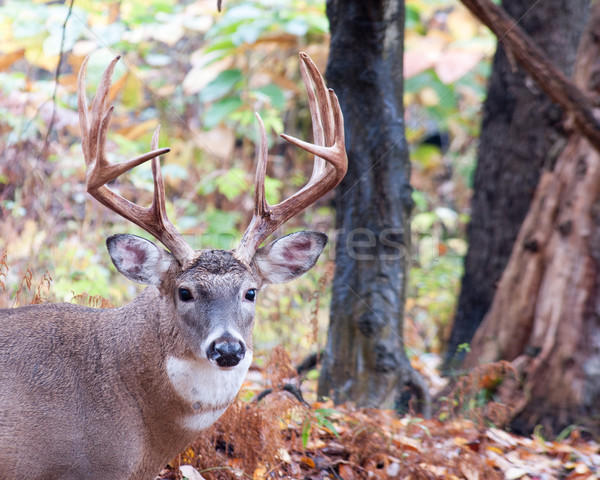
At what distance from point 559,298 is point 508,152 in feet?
6.54

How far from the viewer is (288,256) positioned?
378 centimetres

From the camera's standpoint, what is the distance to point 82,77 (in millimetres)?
3395

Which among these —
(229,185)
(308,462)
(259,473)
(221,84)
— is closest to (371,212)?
(308,462)

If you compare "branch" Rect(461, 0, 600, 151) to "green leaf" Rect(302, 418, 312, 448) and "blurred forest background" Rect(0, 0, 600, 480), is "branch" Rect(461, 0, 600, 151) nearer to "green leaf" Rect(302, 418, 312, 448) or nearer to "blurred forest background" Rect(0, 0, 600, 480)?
"blurred forest background" Rect(0, 0, 600, 480)

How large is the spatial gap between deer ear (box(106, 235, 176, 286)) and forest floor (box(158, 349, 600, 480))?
980mm

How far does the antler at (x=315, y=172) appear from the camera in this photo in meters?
3.59

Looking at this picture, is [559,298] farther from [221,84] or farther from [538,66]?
[221,84]

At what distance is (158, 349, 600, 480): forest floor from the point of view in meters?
3.77

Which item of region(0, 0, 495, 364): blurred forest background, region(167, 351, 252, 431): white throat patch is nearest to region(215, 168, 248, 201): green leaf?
region(0, 0, 495, 364): blurred forest background

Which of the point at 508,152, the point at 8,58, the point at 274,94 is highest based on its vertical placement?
the point at 274,94

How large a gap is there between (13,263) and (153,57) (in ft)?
17.4

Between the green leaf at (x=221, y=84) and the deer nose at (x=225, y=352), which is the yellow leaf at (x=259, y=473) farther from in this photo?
the green leaf at (x=221, y=84)

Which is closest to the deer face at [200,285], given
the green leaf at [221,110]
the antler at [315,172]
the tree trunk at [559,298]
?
the antler at [315,172]

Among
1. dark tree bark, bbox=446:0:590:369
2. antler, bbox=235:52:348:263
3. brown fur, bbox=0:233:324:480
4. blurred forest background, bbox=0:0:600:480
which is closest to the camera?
brown fur, bbox=0:233:324:480
